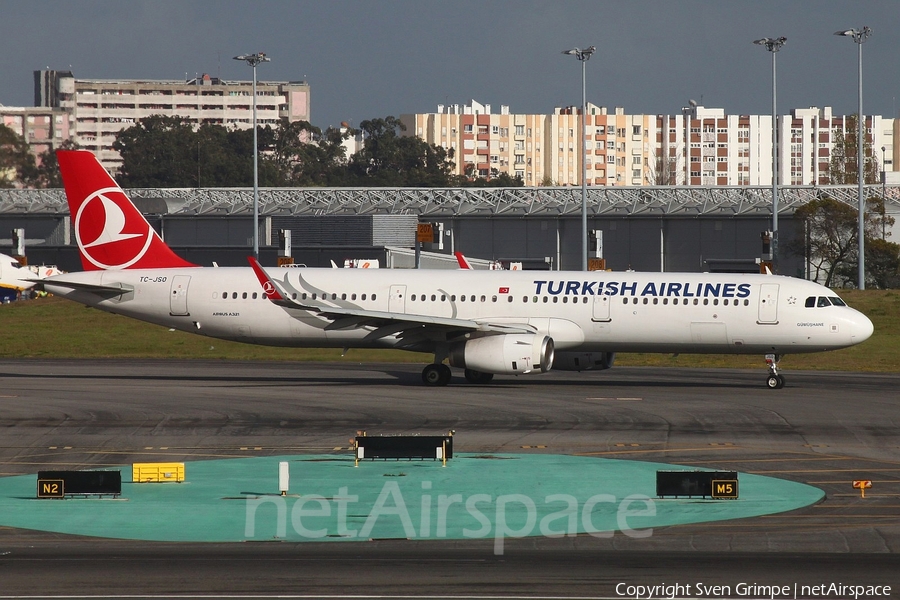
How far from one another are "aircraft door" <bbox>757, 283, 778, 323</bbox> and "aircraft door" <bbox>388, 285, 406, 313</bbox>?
1133 cm

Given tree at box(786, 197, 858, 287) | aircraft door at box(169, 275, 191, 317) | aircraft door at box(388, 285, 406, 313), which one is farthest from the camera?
tree at box(786, 197, 858, 287)

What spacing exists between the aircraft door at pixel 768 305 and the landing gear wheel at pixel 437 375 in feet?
32.6

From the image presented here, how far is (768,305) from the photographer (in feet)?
124

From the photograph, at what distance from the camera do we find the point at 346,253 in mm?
92250

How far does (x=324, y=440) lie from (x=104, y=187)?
61.6 ft

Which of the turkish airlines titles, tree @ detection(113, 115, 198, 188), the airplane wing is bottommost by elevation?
the airplane wing

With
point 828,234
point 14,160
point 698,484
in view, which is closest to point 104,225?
point 698,484

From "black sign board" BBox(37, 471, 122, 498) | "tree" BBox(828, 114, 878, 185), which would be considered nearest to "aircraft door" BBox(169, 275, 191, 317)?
"black sign board" BBox(37, 471, 122, 498)

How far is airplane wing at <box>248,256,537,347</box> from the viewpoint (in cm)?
3712

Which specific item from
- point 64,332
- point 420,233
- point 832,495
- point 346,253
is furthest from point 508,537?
point 346,253

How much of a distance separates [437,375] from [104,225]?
12.9 meters

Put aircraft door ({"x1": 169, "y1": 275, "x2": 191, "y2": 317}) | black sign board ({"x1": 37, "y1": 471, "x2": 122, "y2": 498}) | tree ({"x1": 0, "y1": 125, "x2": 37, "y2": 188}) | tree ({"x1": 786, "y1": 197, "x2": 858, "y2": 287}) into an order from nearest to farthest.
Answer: black sign board ({"x1": 37, "y1": 471, "x2": 122, "y2": 498}) < aircraft door ({"x1": 169, "y1": 275, "x2": 191, "y2": 317}) < tree ({"x1": 786, "y1": 197, "x2": 858, "y2": 287}) < tree ({"x1": 0, "y1": 125, "x2": 37, "y2": 188})

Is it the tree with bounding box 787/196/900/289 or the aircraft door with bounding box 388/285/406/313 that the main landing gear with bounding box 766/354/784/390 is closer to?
the aircraft door with bounding box 388/285/406/313

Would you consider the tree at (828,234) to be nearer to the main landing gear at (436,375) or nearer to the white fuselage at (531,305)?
the white fuselage at (531,305)
